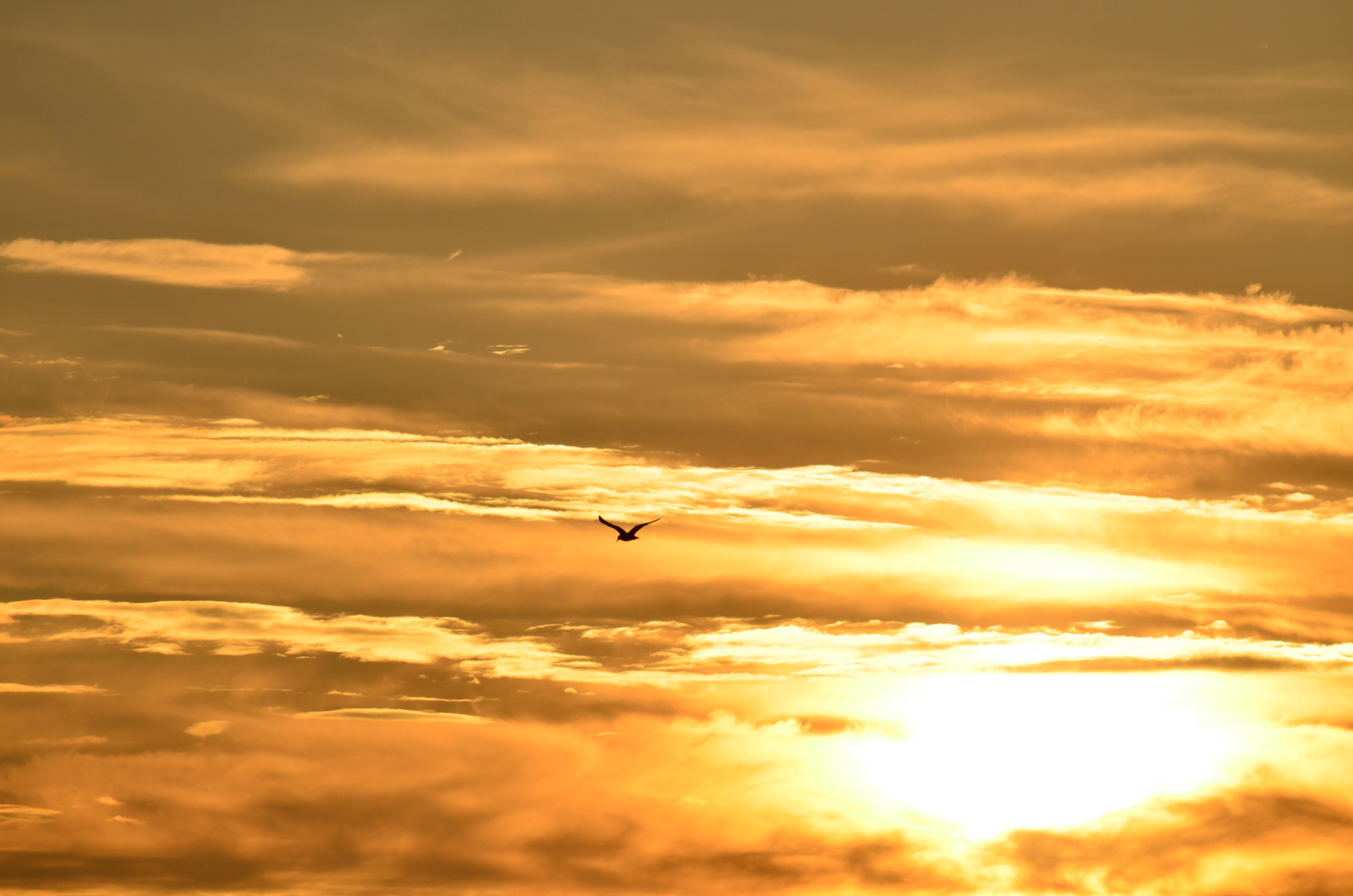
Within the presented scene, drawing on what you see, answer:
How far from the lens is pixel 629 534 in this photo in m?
146
